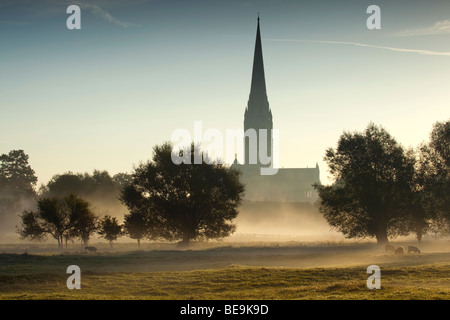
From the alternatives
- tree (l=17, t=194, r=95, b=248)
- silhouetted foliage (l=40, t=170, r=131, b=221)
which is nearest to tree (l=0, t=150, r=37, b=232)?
silhouetted foliage (l=40, t=170, r=131, b=221)

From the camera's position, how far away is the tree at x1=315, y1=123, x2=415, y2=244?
203ft

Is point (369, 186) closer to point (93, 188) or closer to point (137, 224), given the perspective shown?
point (137, 224)

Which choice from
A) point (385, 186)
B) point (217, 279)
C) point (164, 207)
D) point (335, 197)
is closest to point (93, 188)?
point (164, 207)

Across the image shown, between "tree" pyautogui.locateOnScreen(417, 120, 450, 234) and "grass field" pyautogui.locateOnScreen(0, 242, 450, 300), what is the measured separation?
19.3m

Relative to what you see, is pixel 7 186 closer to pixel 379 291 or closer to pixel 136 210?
pixel 136 210

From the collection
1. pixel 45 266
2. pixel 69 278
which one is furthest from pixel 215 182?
pixel 69 278

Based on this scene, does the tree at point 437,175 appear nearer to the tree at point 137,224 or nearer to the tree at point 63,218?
the tree at point 137,224

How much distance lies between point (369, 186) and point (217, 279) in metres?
34.8

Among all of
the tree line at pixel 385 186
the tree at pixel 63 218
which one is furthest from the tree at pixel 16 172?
the tree line at pixel 385 186

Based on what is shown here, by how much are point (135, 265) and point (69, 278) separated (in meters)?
10.9

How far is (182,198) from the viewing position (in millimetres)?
64062

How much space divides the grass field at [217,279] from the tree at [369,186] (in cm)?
1692

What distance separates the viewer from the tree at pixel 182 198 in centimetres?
6372

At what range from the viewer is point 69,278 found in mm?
31109
